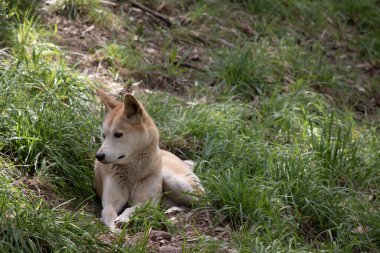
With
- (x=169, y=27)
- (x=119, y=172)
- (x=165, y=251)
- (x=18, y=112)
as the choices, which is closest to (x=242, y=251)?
(x=165, y=251)

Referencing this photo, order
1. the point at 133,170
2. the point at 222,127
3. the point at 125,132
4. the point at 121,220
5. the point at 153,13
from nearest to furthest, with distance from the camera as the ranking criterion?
1. the point at 121,220
2. the point at 125,132
3. the point at 133,170
4. the point at 222,127
5. the point at 153,13

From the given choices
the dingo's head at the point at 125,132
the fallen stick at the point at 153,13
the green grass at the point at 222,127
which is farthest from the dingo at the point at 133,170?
the fallen stick at the point at 153,13

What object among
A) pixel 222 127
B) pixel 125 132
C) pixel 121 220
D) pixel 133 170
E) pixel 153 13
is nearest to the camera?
pixel 121 220

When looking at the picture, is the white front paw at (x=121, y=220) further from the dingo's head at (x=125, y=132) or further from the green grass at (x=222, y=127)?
the dingo's head at (x=125, y=132)

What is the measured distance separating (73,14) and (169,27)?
1466mm

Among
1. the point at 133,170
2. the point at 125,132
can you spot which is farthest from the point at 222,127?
the point at 125,132

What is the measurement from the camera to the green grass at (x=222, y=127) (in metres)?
5.54

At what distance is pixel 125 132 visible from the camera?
5.89 m

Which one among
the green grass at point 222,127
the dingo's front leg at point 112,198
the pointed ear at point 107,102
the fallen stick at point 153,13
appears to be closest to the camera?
the green grass at point 222,127

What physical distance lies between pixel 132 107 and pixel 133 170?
1.84ft

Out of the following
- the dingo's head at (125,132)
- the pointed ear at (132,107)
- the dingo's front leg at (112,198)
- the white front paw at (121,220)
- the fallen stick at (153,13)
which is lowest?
the fallen stick at (153,13)

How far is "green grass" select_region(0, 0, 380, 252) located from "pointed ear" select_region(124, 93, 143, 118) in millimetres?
761

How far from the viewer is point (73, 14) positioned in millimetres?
9195

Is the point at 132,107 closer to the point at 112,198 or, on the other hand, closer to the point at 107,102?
the point at 107,102
